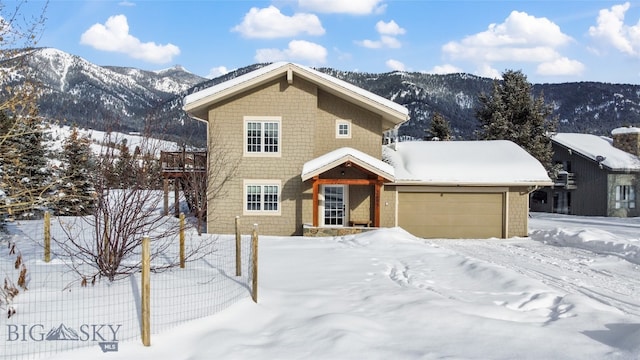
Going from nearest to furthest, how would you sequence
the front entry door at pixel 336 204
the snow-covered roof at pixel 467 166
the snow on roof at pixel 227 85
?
the snow on roof at pixel 227 85 < the front entry door at pixel 336 204 < the snow-covered roof at pixel 467 166

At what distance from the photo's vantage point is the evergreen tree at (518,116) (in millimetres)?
30203

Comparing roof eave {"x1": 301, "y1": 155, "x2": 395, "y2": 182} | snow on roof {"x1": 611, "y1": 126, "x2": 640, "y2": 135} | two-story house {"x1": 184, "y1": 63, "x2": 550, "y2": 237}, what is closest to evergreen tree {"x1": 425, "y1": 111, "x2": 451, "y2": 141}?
snow on roof {"x1": 611, "y1": 126, "x2": 640, "y2": 135}

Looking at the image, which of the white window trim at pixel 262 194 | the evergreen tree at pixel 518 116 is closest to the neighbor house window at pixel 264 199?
the white window trim at pixel 262 194

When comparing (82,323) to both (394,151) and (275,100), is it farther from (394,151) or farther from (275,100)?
(394,151)

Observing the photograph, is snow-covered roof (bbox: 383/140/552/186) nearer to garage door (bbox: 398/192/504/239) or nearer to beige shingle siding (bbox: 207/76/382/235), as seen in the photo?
garage door (bbox: 398/192/504/239)

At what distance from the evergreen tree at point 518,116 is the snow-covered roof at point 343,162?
54.4ft

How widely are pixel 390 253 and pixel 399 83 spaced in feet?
403

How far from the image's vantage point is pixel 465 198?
1853 centimetres

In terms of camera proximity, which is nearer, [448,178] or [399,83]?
[448,178]

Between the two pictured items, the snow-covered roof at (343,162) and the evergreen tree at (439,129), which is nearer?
the snow-covered roof at (343,162)

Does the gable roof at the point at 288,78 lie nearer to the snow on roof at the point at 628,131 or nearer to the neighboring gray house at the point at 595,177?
the neighboring gray house at the point at 595,177

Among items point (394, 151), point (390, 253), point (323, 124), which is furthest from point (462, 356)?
point (394, 151)

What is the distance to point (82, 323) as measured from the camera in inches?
244

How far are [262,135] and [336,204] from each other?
3811 millimetres
